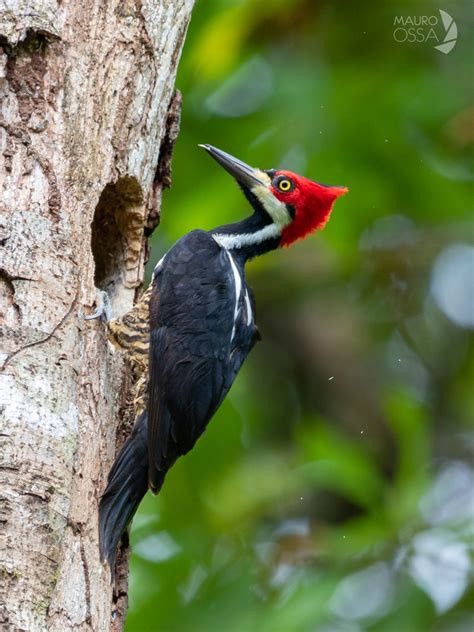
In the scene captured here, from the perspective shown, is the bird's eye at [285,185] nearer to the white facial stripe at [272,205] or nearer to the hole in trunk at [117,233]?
the white facial stripe at [272,205]

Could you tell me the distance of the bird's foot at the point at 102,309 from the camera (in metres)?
3.71

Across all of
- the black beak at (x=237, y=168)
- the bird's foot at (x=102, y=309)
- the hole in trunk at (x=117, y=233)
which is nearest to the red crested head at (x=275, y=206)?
the black beak at (x=237, y=168)

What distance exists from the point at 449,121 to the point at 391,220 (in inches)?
36.7

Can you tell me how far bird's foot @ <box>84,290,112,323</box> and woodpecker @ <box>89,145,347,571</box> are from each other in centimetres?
1

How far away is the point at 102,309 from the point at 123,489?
705 mm

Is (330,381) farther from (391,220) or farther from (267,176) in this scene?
(267,176)

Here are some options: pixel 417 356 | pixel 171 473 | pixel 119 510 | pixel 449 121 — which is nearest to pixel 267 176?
pixel 449 121

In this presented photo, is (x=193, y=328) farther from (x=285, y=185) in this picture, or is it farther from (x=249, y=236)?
(x=285, y=185)

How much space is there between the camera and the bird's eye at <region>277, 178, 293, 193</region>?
522 cm

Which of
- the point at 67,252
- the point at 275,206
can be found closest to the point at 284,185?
the point at 275,206

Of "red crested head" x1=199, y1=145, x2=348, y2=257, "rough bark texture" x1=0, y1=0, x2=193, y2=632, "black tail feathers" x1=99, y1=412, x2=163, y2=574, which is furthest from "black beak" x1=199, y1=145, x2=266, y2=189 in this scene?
"black tail feathers" x1=99, y1=412, x2=163, y2=574

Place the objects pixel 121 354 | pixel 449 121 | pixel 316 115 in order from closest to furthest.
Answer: pixel 121 354
pixel 316 115
pixel 449 121

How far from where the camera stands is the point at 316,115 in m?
5.65

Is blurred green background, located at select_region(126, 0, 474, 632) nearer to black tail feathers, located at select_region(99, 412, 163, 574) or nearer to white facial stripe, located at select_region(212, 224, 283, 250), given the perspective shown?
white facial stripe, located at select_region(212, 224, 283, 250)
